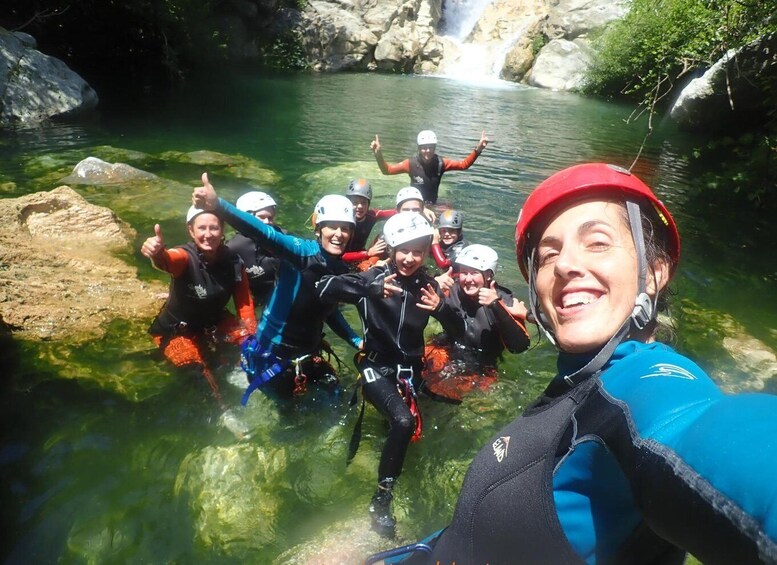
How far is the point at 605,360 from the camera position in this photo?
54.0 inches

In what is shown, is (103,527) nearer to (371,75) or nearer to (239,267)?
(239,267)

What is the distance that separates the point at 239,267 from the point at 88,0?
21.9 m

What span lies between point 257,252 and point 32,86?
13699 mm

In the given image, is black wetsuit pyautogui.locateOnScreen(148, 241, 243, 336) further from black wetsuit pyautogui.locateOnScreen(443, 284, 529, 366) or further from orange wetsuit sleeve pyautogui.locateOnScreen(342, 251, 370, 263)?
black wetsuit pyautogui.locateOnScreen(443, 284, 529, 366)

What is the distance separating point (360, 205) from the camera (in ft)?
23.0

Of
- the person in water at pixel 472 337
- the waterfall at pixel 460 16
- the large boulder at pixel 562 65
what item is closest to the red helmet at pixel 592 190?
the person in water at pixel 472 337

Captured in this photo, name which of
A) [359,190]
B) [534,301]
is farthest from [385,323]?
[359,190]

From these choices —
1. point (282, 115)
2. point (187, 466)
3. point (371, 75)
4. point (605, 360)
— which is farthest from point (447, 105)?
point (605, 360)

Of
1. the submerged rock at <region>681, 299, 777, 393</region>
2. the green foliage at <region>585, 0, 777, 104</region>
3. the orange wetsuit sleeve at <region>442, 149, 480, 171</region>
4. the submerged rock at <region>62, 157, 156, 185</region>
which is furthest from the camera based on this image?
the submerged rock at <region>62, 157, 156, 185</region>

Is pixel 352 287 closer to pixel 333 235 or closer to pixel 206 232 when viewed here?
pixel 333 235

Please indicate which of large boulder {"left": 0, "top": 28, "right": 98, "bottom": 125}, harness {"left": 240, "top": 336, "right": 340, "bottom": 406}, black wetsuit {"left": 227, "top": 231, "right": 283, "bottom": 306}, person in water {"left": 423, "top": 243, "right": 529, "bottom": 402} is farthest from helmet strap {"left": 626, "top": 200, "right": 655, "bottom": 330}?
large boulder {"left": 0, "top": 28, "right": 98, "bottom": 125}

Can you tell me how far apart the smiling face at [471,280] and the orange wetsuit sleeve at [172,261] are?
9.11 feet

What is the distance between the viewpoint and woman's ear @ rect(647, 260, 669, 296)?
1562 millimetres

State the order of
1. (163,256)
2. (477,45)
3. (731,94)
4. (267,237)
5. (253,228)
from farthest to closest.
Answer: (477,45) < (731,94) < (163,256) < (267,237) < (253,228)
